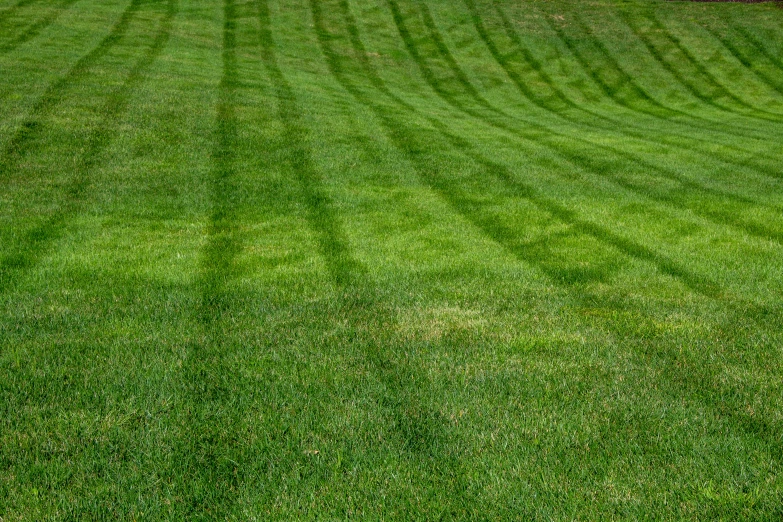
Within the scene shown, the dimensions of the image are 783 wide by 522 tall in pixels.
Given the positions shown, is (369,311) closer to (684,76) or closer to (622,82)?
(622,82)

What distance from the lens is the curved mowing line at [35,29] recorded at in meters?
24.9

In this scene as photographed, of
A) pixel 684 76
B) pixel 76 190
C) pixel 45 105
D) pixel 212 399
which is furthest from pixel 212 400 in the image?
pixel 684 76

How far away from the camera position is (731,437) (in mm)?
5031

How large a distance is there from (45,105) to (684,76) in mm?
35156

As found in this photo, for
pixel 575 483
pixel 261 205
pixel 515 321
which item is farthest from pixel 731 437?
pixel 261 205

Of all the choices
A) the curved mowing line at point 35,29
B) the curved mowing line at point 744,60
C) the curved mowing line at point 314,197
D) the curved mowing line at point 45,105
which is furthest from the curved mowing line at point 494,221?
the curved mowing line at point 744,60

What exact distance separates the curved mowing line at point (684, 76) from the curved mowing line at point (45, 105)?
2757 cm

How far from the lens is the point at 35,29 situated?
2916cm

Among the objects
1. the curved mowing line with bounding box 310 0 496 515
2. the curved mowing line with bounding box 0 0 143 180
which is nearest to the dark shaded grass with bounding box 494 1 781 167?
the curved mowing line with bounding box 310 0 496 515

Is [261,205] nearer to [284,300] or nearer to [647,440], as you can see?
[284,300]

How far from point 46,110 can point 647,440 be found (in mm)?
17043

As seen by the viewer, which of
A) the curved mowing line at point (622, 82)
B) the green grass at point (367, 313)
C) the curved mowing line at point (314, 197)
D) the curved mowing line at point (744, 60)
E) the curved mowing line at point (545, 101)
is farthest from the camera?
the curved mowing line at point (744, 60)

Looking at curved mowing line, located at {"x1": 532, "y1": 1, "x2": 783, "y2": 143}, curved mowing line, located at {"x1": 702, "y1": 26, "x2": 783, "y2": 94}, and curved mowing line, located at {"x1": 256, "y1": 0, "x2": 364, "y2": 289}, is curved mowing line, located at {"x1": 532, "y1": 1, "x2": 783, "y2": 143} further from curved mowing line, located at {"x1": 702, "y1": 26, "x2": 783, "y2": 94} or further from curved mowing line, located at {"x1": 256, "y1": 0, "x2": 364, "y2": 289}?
curved mowing line, located at {"x1": 256, "y1": 0, "x2": 364, "y2": 289}

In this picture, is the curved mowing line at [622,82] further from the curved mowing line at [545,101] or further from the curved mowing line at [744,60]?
the curved mowing line at [744,60]
